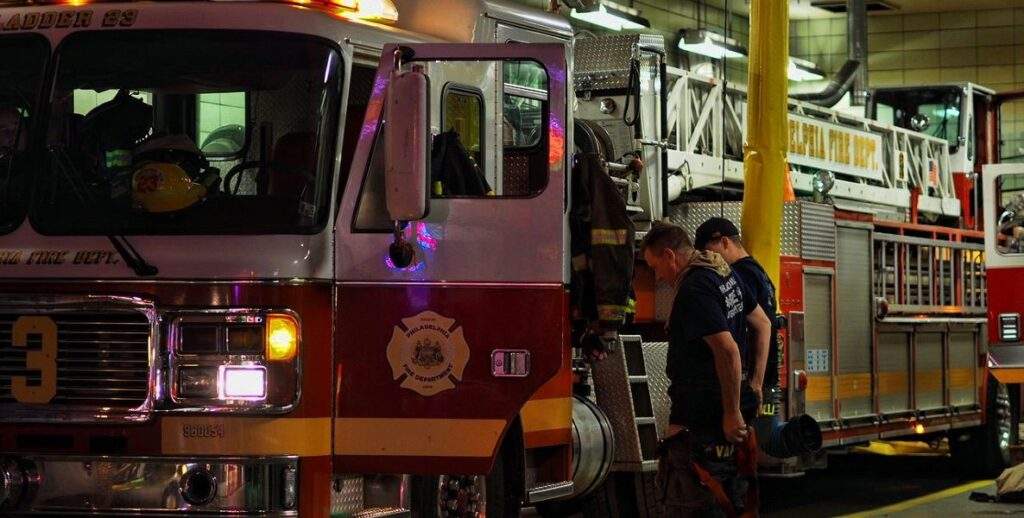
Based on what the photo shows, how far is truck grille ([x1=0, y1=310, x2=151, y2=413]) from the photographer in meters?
6.70

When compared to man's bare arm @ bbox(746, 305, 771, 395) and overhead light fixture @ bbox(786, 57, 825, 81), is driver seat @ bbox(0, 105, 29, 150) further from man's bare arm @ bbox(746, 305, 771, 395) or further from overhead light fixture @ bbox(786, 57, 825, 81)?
overhead light fixture @ bbox(786, 57, 825, 81)

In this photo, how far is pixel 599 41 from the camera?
33.1ft

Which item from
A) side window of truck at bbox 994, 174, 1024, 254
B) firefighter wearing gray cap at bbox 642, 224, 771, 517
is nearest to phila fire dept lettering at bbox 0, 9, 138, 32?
firefighter wearing gray cap at bbox 642, 224, 771, 517

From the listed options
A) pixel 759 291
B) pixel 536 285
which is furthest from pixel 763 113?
pixel 536 285

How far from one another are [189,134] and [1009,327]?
26.8 feet

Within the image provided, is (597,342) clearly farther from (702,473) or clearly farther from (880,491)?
(880,491)

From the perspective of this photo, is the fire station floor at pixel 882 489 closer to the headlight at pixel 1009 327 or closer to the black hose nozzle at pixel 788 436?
the headlight at pixel 1009 327

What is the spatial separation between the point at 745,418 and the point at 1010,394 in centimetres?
722

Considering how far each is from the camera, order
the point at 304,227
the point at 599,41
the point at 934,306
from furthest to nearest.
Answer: the point at 934,306
the point at 599,41
the point at 304,227

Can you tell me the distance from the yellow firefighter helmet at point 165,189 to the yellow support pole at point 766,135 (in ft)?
16.5

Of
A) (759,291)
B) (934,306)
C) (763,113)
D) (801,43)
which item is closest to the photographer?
(759,291)

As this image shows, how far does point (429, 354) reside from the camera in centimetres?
688

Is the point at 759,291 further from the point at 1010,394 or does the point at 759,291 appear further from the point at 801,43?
the point at 801,43

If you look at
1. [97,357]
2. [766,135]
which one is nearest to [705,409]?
[97,357]
